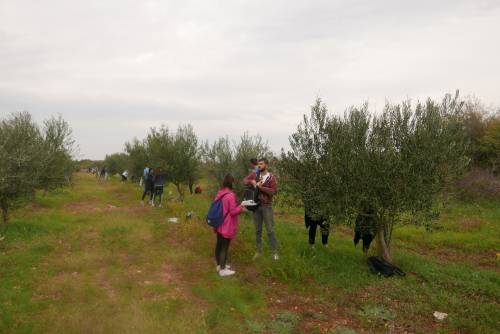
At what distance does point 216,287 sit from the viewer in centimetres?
712

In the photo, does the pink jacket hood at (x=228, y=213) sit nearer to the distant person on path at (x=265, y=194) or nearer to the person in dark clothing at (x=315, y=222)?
the distant person on path at (x=265, y=194)

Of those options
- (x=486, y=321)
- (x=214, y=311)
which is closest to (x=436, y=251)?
(x=486, y=321)

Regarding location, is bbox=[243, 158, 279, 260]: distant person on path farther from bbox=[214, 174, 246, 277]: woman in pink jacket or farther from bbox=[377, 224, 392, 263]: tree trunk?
bbox=[377, 224, 392, 263]: tree trunk

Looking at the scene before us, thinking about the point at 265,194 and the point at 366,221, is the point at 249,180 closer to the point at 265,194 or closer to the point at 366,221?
the point at 265,194

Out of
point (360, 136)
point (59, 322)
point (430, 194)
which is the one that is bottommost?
point (59, 322)

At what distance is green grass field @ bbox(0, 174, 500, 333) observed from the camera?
18.6 feet

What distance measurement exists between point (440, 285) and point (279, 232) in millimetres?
5683

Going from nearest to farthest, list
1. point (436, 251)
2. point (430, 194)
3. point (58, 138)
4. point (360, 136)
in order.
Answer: point (430, 194) < point (360, 136) < point (436, 251) < point (58, 138)

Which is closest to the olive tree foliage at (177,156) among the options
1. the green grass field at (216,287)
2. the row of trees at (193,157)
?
the row of trees at (193,157)

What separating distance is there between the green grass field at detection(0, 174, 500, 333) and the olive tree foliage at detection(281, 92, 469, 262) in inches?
62.0

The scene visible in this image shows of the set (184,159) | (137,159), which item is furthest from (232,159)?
(137,159)

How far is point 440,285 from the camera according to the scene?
7.63 meters

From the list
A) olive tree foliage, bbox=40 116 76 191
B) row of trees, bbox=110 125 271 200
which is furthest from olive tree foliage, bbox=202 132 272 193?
olive tree foliage, bbox=40 116 76 191

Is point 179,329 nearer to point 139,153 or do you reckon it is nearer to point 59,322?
point 59,322
